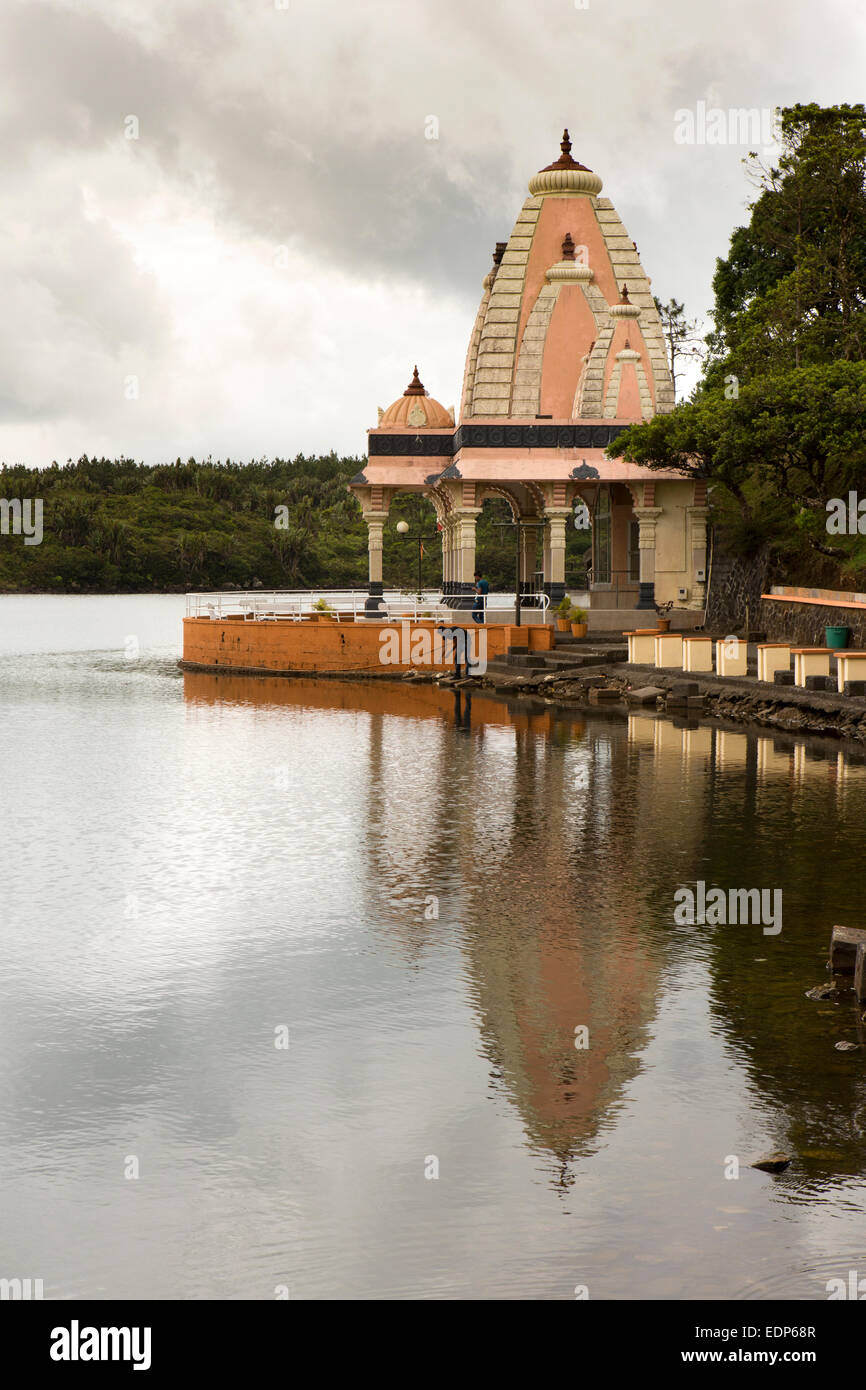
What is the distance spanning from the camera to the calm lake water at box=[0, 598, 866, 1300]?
22.0 feet

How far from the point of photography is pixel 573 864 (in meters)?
14.6

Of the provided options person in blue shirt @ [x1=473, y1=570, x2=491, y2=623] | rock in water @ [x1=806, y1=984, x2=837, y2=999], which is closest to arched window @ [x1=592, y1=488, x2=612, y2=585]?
person in blue shirt @ [x1=473, y1=570, x2=491, y2=623]

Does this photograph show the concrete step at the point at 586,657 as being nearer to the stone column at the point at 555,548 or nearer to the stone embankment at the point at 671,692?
the stone embankment at the point at 671,692

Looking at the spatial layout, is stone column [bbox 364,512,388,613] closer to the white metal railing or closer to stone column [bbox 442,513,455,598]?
the white metal railing

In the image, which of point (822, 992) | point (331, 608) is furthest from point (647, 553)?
point (822, 992)

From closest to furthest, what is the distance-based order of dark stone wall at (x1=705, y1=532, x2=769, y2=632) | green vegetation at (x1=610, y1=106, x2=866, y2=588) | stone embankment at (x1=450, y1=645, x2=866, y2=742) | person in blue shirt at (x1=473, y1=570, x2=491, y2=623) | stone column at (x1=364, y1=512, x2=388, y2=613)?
stone embankment at (x1=450, y1=645, x2=866, y2=742)
green vegetation at (x1=610, y1=106, x2=866, y2=588)
person in blue shirt at (x1=473, y1=570, x2=491, y2=623)
dark stone wall at (x1=705, y1=532, x2=769, y2=632)
stone column at (x1=364, y1=512, x2=388, y2=613)

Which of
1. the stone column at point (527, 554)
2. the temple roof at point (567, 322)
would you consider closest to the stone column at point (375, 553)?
the temple roof at point (567, 322)

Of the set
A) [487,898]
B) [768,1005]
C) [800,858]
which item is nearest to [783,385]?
[800,858]

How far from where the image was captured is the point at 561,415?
4284cm

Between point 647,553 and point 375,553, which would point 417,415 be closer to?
point 375,553

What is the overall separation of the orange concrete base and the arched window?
9.17 metres

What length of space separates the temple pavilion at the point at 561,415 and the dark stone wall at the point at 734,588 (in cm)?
84

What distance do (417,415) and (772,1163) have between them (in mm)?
39533

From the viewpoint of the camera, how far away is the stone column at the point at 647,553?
41594 millimetres
